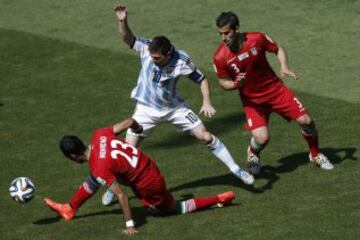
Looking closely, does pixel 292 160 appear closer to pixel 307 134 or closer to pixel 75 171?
pixel 307 134

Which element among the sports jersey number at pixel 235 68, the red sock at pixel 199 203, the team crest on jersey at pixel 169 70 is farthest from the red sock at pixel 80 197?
the sports jersey number at pixel 235 68

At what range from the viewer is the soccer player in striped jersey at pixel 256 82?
13.2 metres

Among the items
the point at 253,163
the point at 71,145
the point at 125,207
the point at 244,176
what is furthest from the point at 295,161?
the point at 71,145

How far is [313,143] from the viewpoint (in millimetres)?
14000

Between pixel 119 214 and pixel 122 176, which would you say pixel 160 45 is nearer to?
pixel 122 176

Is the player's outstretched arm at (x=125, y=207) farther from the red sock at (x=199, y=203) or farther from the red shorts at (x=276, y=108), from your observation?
the red shorts at (x=276, y=108)

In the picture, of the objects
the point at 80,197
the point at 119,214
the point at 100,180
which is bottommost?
the point at 119,214

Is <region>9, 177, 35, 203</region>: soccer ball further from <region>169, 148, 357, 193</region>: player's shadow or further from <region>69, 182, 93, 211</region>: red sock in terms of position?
<region>169, 148, 357, 193</region>: player's shadow

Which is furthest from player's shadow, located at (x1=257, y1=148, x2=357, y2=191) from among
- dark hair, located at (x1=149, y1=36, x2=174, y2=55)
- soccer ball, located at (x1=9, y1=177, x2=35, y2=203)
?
soccer ball, located at (x1=9, y1=177, x2=35, y2=203)

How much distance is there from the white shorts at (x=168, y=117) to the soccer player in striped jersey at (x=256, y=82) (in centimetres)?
61

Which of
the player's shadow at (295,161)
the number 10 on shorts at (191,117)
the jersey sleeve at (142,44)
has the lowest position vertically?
the player's shadow at (295,161)

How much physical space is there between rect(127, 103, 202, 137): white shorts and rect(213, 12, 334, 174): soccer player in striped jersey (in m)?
0.61

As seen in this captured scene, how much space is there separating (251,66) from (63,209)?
124 inches

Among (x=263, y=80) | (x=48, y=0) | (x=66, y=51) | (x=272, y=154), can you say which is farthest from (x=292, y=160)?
→ (x=48, y=0)
